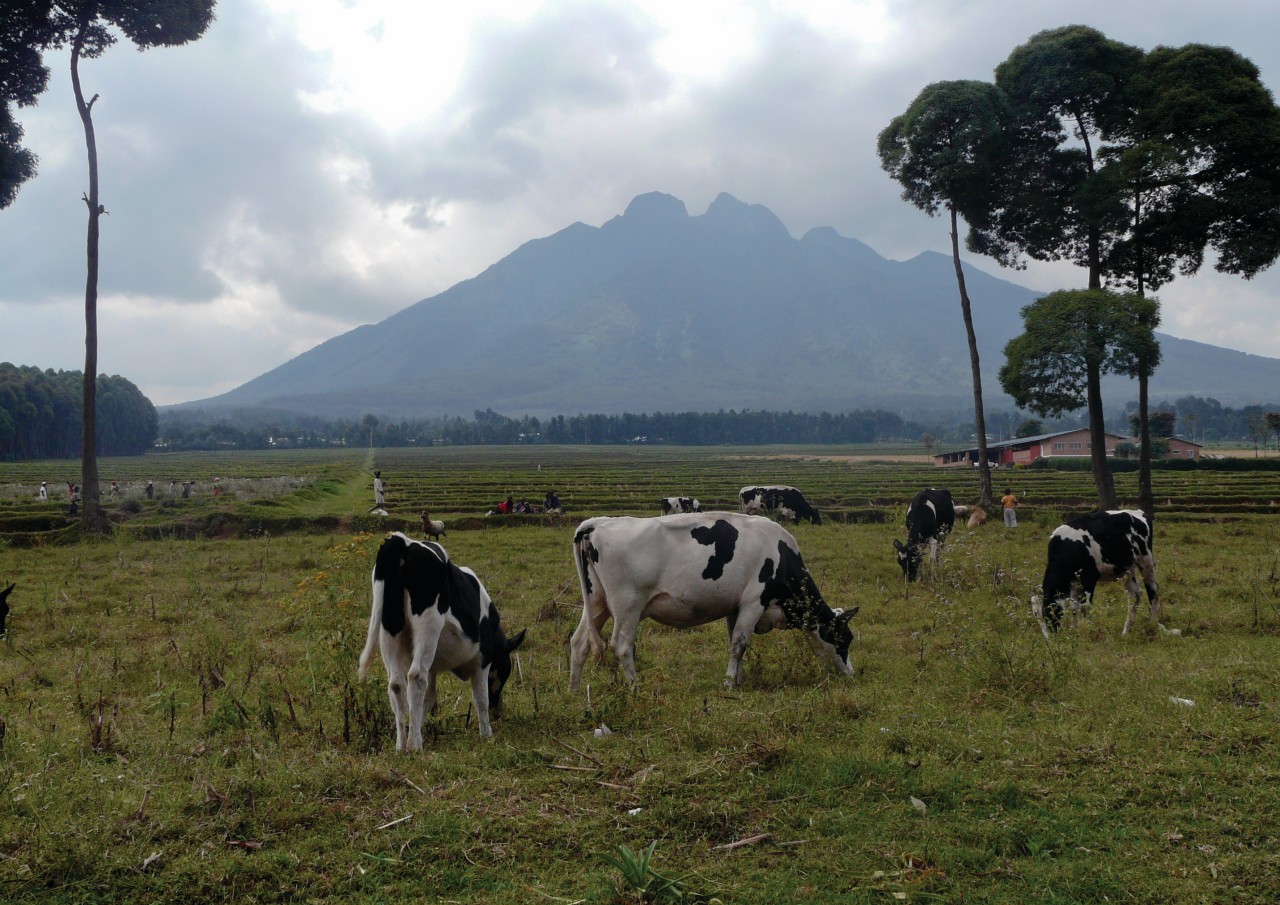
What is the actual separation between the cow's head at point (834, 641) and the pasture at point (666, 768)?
20 centimetres

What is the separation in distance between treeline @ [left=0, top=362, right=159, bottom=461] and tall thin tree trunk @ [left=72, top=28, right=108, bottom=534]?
235 ft

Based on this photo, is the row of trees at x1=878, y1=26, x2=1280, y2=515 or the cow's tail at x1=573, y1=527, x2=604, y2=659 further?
the row of trees at x1=878, y1=26, x2=1280, y2=515

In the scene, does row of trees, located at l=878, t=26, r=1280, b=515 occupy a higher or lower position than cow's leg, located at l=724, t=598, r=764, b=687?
higher

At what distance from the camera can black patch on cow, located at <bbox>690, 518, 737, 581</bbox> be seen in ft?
30.8

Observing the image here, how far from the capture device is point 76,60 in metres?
25.0

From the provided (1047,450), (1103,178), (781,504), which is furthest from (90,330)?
(1047,450)

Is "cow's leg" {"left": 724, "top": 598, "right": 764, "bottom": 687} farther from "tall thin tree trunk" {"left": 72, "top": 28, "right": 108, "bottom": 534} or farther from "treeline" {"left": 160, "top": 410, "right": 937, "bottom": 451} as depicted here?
"treeline" {"left": 160, "top": 410, "right": 937, "bottom": 451}

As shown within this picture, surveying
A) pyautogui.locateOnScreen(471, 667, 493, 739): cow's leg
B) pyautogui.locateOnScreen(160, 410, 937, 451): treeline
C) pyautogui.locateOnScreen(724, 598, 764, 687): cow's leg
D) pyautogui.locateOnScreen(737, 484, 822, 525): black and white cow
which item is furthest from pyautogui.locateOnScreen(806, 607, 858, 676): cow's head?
pyautogui.locateOnScreen(160, 410, 937, 451): treeline

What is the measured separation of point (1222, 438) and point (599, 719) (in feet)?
673

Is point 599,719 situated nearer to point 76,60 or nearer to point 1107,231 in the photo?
point 1107,231

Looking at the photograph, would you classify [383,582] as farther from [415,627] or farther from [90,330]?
[90,330]

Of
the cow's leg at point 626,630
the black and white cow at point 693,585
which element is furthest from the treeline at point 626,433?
the cow's leg at point 626,630

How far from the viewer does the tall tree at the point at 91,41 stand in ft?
79.7

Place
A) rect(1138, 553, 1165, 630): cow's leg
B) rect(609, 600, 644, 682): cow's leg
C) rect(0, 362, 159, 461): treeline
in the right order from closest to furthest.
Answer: rect(609, 600, 644, 682): cow's leg
rect(1138, 553, 1165, 630): cow's leg
rect(0, 362, 159, 461): treeline
